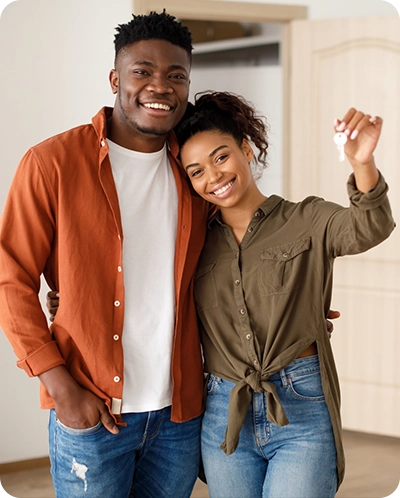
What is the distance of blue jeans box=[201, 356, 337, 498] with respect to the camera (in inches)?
62.8

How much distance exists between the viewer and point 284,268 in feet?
5.44

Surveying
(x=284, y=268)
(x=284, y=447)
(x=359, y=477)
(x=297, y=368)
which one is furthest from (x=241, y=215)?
(x=359, y=477)

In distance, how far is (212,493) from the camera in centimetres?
174

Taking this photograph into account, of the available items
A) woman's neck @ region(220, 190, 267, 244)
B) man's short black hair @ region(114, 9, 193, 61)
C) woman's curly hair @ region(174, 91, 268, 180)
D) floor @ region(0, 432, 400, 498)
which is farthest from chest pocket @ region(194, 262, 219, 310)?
floor @ region(0, 432, 400, 498)

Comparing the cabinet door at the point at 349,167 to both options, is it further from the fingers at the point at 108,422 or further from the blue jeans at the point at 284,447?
the fingers at the point at 108,422

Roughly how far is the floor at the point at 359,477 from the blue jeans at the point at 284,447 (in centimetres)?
143

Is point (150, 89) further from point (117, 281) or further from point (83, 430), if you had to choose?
point (83, 430)

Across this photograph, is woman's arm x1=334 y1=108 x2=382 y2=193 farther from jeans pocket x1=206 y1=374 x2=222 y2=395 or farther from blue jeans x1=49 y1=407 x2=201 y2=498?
blue jeans x1=49 y1=407 x2=201 y2=498

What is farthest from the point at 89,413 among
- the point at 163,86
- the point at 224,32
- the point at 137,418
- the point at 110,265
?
the point at 224,32

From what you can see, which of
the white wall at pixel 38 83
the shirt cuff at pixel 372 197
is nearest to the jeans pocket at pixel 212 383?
the shirt cuff at pixel 372 197

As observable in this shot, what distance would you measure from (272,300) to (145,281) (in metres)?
0.32

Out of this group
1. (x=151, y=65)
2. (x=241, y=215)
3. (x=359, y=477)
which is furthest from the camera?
(x=359, y=477)

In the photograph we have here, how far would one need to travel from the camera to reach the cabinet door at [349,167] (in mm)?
3387

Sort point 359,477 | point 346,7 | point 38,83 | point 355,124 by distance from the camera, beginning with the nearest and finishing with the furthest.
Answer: point 355,124 → point 38,83 → point 359,477 → point 346,7
